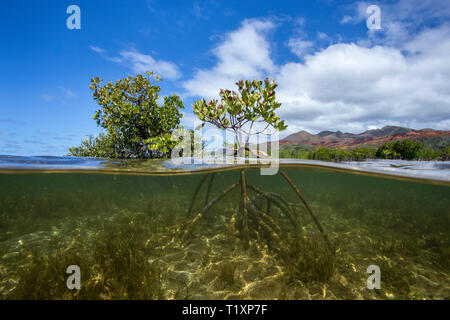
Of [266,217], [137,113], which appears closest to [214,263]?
[266,217]

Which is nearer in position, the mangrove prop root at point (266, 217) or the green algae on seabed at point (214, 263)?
the green algae on seabed at point (214, 263)

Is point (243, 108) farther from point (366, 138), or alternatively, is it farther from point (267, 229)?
point (366, 138)

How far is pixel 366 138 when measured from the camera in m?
12.9

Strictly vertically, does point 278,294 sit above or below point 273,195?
below

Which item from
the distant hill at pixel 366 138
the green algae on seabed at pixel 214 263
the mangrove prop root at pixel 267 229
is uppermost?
the distant hill at pixel 366 138

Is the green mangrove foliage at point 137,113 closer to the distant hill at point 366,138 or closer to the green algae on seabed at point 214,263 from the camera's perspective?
the green algae on seabed at point 214,263

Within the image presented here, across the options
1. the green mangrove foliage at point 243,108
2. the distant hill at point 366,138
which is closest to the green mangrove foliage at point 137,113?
the green mangrove foliage at point 243,108

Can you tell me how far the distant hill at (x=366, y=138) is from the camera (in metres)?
9.56

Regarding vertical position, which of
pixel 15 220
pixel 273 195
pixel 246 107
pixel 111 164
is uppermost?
pixel 246 107
